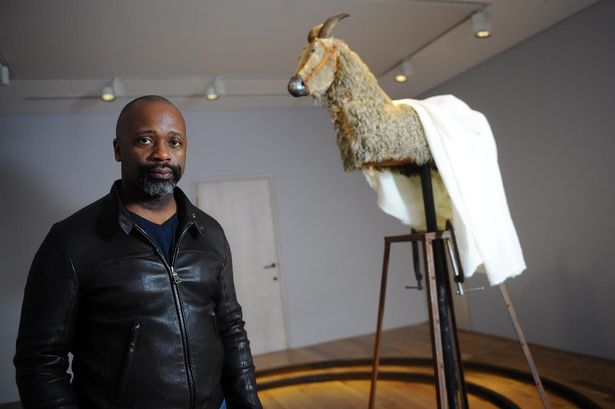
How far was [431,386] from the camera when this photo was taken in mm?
4238

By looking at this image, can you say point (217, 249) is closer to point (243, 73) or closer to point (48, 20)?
point (48, 20)

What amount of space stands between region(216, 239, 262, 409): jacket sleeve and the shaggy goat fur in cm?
118

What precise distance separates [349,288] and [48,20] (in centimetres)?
441

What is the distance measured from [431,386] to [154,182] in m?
3.66

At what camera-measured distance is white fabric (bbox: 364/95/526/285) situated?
2482 millimetres

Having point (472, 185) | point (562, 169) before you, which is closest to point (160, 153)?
point (472, 185)

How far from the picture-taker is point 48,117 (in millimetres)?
5367

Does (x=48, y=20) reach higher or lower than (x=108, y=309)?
higher

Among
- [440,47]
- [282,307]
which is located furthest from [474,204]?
[282,307]

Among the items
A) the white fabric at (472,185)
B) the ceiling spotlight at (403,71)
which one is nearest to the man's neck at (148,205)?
the white fabric at (472,185)

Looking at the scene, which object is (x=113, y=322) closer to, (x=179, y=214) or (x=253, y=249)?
(x=179, y=214)

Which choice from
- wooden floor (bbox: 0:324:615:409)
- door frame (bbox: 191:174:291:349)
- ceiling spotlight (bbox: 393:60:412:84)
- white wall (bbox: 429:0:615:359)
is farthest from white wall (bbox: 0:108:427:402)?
white wall (bbox: 429:0:615:359)

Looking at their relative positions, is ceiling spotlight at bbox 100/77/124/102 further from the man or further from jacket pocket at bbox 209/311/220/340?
jacket pocket at bbox 209/311/220/340

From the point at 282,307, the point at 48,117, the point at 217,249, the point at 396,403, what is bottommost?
the point at 396,403
